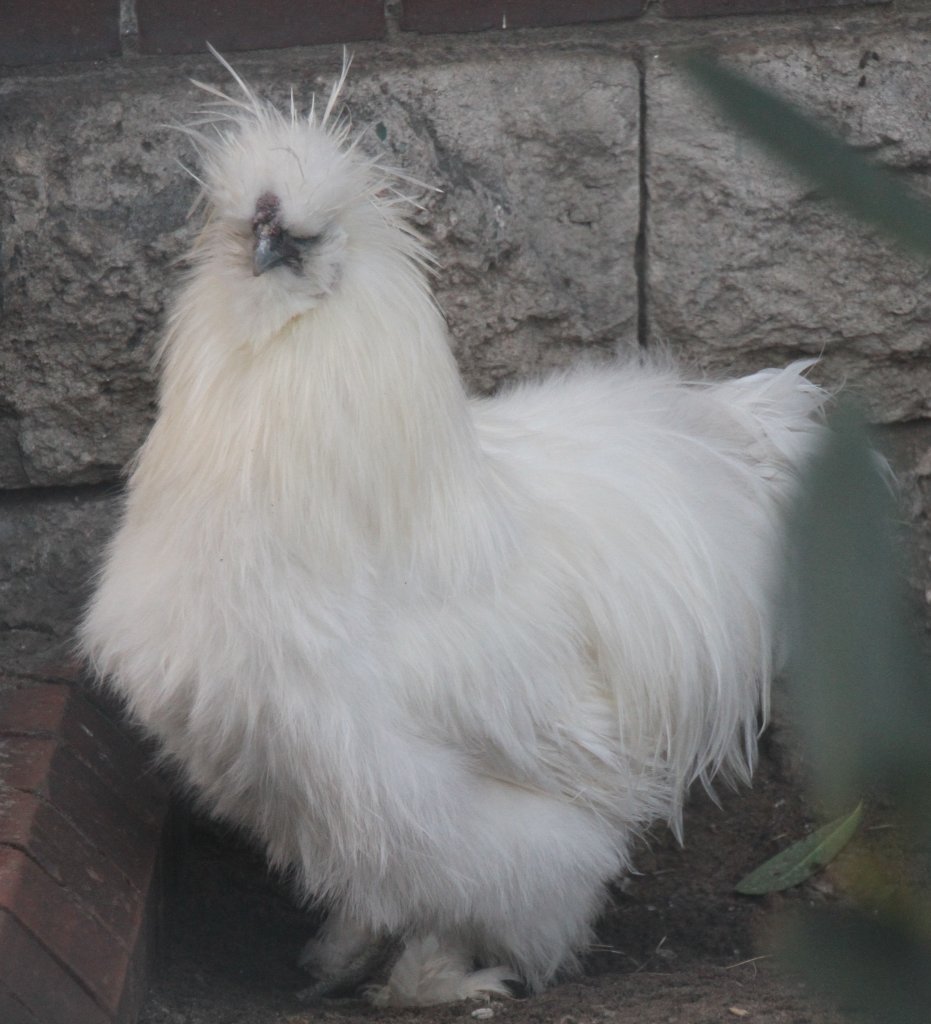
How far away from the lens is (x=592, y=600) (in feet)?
7.86

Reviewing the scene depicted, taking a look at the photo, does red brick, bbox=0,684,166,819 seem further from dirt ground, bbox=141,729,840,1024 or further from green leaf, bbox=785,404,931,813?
green leaf, bbox=785,404,931,813

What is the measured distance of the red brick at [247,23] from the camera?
2.76 metres

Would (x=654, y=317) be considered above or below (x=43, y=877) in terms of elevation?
above

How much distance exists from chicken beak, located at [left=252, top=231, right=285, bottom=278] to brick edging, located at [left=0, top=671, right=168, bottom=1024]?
1.05m

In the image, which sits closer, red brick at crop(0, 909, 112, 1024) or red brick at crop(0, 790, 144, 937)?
red brick at crop(0, 909, 112, 1024)

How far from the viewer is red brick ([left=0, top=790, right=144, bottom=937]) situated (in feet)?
7.15

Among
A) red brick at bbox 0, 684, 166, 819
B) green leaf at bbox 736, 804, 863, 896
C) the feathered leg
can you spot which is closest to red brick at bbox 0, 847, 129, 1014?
red brick at bbox 0, 684, 166, 819

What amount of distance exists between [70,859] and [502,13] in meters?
1.97

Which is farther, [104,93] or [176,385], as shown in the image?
[104,93]

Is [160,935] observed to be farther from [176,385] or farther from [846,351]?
[846,351]

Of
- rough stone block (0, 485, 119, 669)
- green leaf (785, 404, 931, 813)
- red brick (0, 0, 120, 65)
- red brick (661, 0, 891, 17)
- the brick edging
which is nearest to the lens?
green leaf (785, 404, 931, 813)

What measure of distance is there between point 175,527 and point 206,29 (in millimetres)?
1236

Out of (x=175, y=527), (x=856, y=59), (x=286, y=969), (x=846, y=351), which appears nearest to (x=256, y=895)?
(x=286, y=969)

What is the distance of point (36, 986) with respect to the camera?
75.6 inches
